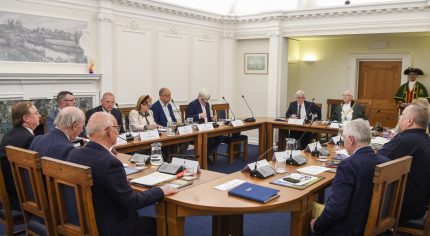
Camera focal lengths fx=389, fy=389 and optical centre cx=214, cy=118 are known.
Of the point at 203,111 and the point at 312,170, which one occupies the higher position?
the point at 203,111

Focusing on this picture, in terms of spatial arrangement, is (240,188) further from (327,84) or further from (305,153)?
(327,84)

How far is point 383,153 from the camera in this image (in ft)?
8.30

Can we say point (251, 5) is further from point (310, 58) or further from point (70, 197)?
point (70, 197)

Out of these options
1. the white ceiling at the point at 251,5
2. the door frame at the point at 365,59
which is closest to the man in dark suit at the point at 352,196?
the white ceiling at the point at 251,5

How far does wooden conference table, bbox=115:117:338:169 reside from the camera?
12.9 feet

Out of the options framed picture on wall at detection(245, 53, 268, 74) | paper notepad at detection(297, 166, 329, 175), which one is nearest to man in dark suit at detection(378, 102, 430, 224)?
paper notepad at detection(297, 166, 329, 175)

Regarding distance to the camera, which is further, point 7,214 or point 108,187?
point 7,214

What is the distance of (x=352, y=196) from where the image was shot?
6.55 feet

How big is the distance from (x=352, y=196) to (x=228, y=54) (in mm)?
5675

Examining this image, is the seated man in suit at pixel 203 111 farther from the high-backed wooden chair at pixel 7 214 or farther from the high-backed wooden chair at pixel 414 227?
the high-backed wooden chair at pixel 414 227

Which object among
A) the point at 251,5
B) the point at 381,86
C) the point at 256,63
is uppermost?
the point at 251,5

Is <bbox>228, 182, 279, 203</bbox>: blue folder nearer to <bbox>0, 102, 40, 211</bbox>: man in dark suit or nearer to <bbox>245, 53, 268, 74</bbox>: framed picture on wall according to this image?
<bbox>0, 102, 40, 211</bbox>: man in dark suit

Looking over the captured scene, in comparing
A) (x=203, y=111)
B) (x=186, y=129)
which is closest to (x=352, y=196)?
(x=186, y=129)

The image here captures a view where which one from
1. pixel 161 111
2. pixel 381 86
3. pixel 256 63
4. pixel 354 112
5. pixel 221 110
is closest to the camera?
pixel 161 111
